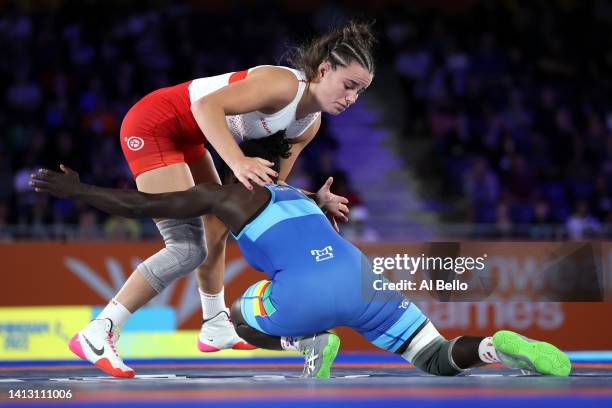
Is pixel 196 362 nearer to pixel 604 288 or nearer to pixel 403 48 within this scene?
pixel 604 288

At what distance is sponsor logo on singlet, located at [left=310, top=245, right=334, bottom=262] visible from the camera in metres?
3.88

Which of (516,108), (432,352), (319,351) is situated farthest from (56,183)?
(516,108)

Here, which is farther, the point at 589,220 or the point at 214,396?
the point at 589,220

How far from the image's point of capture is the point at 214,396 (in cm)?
349

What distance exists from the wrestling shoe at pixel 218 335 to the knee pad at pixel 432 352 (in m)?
1.15

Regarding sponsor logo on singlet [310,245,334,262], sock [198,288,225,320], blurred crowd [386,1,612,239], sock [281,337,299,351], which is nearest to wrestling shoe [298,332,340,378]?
sock [281,337,299,351]

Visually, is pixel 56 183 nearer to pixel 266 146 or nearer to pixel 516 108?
pixel 266 146

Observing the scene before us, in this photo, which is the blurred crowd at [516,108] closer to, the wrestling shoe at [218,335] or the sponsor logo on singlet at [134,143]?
the wrestling shoe at [218,335]

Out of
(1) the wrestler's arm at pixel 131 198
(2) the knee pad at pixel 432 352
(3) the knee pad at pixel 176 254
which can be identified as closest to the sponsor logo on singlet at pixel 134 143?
(3) the knee pad at pixel 176 254

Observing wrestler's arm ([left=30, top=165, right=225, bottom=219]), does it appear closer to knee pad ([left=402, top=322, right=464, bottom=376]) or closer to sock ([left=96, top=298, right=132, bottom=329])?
sock ([left=96, top=298, right=132, bottom=329])

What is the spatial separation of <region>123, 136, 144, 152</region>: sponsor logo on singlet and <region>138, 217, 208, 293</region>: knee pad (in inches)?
14.3

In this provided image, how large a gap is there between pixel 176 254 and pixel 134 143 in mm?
569

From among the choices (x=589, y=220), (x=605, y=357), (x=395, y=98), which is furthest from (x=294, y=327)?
(x=395, y=98)

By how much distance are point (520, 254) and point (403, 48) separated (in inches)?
305
